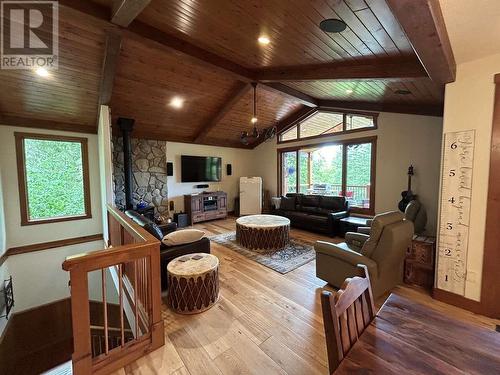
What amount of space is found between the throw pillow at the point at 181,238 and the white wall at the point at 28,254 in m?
3.35

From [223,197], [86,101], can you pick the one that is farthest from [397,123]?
[86,101]

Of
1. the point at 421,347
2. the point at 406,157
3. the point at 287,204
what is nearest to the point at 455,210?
the point at 421,347

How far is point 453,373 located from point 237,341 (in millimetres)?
1589

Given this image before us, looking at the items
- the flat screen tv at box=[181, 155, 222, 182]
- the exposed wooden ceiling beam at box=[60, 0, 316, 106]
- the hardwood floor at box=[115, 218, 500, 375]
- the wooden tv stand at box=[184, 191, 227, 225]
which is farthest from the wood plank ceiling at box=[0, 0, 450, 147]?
the hardwood floor at box=[115, 218, 500, 375]

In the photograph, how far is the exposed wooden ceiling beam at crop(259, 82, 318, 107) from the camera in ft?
14.3

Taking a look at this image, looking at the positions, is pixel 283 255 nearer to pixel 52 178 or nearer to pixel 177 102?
pixel 177 102

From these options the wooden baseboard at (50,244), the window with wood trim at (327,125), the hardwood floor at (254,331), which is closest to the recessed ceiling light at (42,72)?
the wooden baseboard at (50,244)

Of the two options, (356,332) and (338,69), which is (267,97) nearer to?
(338,69)

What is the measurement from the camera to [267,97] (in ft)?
17.3

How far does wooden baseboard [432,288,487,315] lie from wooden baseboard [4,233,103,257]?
20.3ft

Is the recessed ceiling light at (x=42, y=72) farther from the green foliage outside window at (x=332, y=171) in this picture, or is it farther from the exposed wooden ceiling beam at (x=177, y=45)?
the green foliage outside window at (x=332, y=171)

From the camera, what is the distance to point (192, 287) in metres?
2.33

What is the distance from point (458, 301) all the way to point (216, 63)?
4.46 m

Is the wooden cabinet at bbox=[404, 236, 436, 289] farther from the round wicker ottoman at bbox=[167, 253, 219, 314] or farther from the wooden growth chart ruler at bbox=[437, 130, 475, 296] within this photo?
the round wicker ottoman at bbox=[167, 253, 219, 314]
